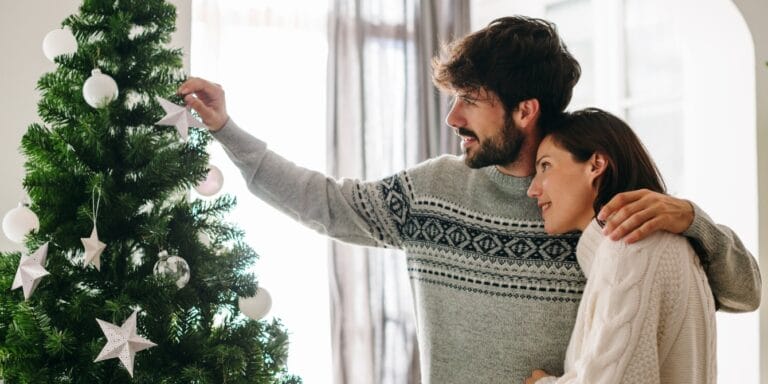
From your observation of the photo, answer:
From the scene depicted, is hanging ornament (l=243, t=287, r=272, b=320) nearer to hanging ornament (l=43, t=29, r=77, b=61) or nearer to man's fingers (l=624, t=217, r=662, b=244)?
hanging ornament (l=43, t=29, r=77, b=61)

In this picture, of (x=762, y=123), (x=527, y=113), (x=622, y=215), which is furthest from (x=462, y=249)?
(x=762, y=123)

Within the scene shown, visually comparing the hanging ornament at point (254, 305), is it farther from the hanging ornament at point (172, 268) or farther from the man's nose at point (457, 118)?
the man's nose at point (457, 118)

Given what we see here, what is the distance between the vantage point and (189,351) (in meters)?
1.16

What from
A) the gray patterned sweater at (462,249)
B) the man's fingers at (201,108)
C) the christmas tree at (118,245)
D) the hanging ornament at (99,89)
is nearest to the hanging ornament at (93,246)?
the christmas tree at (118,245)

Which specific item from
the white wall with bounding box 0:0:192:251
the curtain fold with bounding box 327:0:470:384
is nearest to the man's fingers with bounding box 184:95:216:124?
the white wall with bounding box 0:0:192:251

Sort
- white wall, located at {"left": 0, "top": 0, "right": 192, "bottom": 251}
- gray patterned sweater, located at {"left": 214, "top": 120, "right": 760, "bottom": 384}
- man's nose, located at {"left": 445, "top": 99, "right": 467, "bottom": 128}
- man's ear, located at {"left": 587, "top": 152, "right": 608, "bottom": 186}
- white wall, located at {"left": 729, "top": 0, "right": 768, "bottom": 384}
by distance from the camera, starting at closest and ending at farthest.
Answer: man's ear, located at {"left": 587, "top": 152, "right": 608, "bottom": 186} → gray patterned sweater, located at {"left": 214, "top": 120, "right": 760, "bottom": 384} → man's nose, located at {"left": 445, "top": 99, "right": 467, "bottom": 128} → white wall, located at {"left": 0, "top": 0, "right": 192, "bottom": 251} → white wall, located at {"left": 729, "top": 0, "right": 768, "bottom": 384}

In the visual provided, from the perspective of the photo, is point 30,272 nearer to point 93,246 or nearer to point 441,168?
point 93,246

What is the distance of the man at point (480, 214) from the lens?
5.01 ft

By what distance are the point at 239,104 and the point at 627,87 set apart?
1.63 m

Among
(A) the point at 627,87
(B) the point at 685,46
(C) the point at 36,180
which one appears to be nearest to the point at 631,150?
(C) the point at 36,180

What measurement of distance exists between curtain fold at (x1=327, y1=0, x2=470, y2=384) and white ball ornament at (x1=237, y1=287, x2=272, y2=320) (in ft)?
6.83

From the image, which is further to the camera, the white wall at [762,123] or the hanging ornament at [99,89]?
the white wall at [762,123]

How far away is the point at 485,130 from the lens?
160 cm

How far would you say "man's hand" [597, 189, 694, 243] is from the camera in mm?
1206
